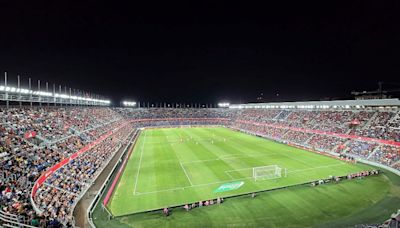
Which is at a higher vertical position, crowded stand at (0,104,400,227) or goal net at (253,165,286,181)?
crowded stand at (0,104,400,227)

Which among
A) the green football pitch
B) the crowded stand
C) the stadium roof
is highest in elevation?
the stadium roof

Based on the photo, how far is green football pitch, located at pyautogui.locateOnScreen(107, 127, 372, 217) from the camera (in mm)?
21812

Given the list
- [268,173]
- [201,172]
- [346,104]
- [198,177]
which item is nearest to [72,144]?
[198,177]

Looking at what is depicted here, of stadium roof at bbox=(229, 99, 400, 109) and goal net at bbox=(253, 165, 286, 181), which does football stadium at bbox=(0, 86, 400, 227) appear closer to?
goal net at bbox=(253, 165, 286, 181)

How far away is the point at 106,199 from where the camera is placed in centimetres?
2080

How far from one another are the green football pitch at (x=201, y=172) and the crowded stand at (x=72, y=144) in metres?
4.01

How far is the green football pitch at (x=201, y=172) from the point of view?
21.8m

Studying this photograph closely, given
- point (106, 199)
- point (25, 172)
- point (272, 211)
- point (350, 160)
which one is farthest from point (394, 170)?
point (25, 172)

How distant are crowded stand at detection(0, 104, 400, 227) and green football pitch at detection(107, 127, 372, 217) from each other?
4.01 m

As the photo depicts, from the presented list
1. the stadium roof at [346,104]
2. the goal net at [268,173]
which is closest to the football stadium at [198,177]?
the goal net at [268,173]

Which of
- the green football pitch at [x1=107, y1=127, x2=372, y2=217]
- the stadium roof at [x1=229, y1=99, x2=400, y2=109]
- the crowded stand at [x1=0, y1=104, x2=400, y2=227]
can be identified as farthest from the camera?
the stadium roof at [x1=229, y1=99, x2=400, y2=109]

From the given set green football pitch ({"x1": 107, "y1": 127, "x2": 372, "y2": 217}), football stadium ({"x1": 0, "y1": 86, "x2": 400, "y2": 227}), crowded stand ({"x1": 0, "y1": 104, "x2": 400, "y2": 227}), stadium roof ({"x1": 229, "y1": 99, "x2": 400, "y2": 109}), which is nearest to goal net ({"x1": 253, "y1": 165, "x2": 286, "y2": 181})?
football stadium ({"x1": 0, "y1": 86, "x2": 400, "y2": 227})

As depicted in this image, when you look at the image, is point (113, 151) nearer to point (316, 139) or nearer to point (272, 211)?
point (272, 211)

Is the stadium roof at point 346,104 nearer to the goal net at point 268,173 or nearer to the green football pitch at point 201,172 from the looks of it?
the green football pitch at point 201,172
